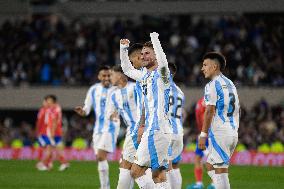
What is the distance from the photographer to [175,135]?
13445 millimetres

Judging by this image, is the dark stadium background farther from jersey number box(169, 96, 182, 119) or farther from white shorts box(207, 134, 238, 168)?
white shorts box(207, 134, 238, 168)

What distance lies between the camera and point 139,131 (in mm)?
11594

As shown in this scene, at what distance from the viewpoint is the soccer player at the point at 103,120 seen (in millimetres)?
15648

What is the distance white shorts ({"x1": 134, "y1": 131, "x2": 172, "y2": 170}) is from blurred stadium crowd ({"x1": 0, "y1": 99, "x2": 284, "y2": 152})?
633 inches

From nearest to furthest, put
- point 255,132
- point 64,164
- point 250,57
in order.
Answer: point 64,164
point 255,132
point 250,57

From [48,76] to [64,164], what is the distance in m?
10.7

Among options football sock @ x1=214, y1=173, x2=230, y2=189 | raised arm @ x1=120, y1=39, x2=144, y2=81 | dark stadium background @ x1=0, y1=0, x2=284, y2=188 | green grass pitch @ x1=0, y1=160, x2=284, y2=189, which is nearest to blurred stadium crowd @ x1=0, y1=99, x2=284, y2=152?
dark stadium background @ x1=0, y1=0, x2=284, y2=188

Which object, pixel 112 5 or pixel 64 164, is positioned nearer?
pixel 64 164

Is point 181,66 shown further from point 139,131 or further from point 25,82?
point 139,131

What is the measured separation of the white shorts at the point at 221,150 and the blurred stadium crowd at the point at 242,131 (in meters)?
14.7

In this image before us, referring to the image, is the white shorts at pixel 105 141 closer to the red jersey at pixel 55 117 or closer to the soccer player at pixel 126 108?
the soccer player at pixel 126 108


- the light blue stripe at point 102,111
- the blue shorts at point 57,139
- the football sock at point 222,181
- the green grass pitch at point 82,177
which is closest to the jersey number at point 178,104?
the football sock at point 222,181

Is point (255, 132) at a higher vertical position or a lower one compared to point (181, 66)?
lower

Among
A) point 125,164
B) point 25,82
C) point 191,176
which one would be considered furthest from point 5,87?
point 125,164
